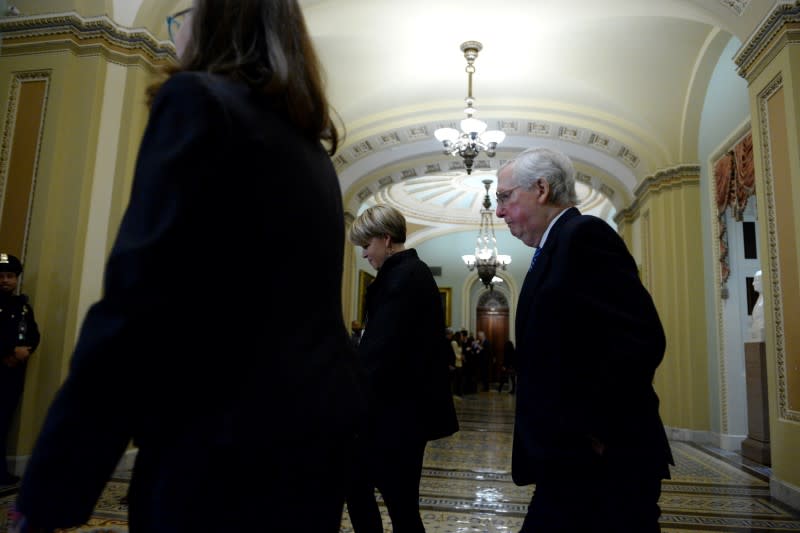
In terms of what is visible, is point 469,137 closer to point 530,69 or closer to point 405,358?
point 530,69

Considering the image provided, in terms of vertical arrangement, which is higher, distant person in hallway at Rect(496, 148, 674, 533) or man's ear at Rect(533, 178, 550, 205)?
man's ear at Rect(533, 178, 550, 205)

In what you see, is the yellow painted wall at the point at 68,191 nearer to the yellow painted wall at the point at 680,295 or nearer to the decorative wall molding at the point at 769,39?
the decorative wall molding at the point at 769,39

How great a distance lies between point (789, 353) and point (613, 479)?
3630 millimetres

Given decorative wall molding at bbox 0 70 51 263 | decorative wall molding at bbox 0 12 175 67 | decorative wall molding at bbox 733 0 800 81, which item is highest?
decorative wall molding at bbox 733 0 800 81

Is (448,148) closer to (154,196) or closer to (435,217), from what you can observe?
(154,196)

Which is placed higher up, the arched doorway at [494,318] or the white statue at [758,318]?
the arched doorway at [494,318]

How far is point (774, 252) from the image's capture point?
4.65 m

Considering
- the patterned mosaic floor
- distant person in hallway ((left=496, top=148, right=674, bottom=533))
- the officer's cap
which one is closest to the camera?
distant person in hallway ((left=496, top=148, right=674, bottom=533))

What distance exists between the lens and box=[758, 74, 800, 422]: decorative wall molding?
14.7ft

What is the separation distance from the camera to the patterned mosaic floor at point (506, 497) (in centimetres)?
359

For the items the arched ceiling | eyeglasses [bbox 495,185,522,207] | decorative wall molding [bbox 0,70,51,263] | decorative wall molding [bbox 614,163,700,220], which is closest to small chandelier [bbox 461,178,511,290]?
the arched ceiling

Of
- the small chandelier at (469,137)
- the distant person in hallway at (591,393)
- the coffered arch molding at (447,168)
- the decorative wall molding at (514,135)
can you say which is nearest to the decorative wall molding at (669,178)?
the decorative wall molding at (514,135)

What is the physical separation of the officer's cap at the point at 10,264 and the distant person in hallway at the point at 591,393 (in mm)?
3820

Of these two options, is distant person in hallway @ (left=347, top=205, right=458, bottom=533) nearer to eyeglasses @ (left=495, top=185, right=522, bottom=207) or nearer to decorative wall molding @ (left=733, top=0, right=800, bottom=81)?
eyeglasses @ (left=495, top=185, right=522, bottom=207)
